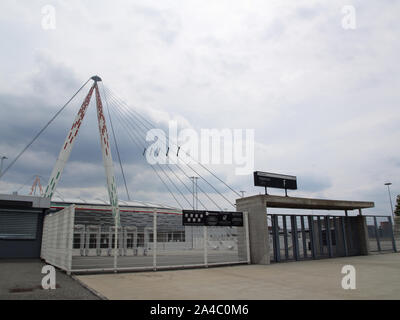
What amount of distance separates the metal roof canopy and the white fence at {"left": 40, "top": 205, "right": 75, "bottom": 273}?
9262 millimetres

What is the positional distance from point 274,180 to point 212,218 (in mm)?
4907

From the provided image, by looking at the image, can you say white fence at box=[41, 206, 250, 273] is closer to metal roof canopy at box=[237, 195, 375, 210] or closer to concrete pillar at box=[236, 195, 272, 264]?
concrete pillar at box=[236, 195, 272, 264]

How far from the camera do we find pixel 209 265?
1476 cm

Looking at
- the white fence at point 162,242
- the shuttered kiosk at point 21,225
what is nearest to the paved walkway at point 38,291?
the white fence at point 162,242

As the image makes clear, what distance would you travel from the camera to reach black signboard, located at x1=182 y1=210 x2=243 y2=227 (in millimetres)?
14906

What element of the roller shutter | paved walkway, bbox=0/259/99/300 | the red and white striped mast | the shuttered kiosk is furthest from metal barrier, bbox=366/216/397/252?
the roller shutter

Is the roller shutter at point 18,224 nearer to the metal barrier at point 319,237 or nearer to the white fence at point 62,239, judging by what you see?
the white fence at point 62,239

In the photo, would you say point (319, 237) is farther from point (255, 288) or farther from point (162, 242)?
point (255, 288)

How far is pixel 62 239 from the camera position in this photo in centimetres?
1335

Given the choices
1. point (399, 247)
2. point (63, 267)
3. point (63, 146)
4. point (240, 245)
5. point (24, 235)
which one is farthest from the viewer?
point (63, 146)

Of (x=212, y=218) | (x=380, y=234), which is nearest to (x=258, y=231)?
(x=212, y=218)
